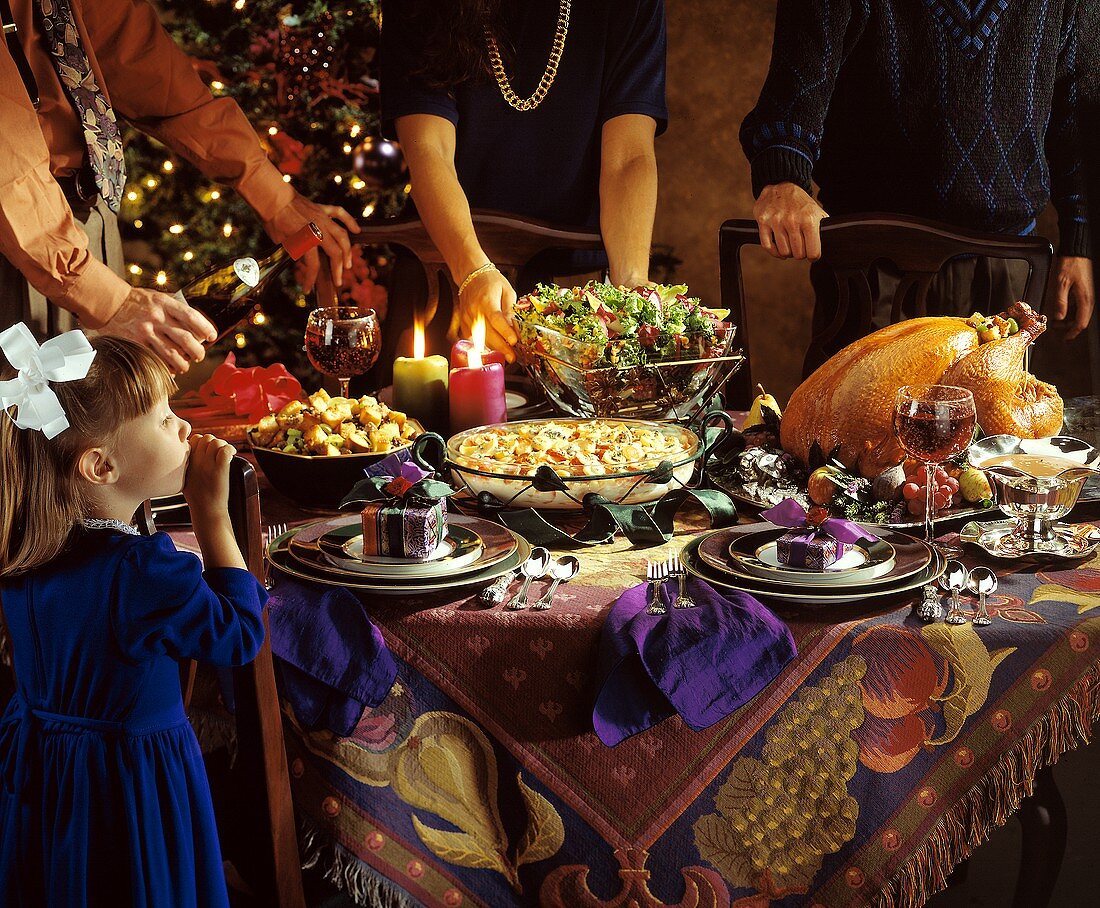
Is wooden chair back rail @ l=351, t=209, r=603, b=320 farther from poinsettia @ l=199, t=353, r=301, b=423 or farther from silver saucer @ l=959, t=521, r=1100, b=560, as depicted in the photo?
silver saucer @ l=959, t=521, r=1100, b=560

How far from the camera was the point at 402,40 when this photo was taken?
3113mm

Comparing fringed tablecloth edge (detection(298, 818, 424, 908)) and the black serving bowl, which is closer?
fringed tablecloth edge (detection(298, 818, 424, 908))

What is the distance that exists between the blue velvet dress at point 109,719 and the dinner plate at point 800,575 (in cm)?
59

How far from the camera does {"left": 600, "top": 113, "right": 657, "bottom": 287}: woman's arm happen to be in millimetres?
3152

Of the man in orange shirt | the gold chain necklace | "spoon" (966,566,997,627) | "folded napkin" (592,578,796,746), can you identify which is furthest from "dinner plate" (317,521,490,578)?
the gold chain necklace

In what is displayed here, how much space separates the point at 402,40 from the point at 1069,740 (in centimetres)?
262

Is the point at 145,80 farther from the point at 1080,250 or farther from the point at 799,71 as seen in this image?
the point at 1080,250

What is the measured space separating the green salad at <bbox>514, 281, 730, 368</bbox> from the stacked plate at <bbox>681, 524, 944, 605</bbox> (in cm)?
57

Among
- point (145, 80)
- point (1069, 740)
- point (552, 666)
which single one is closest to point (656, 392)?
point (552, 666)

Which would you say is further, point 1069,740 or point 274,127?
point 274,127

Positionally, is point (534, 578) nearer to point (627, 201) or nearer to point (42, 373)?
point (42, 373)

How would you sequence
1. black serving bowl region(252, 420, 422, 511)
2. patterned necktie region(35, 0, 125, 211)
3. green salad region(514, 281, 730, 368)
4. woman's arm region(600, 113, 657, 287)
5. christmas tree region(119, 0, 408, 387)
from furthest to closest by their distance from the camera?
1. christmas tree region(119, 0, 408, 387)
2. woman's arm region(600, 113, 657, 287)
3. patterned necktie region(35, 0, 125, 211)
4. green salad region(514, 281, 730, 368)
5. black serving bowl region(252, 420, 422, 511)

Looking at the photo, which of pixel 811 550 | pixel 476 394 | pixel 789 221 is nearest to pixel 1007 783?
pixel 811 550

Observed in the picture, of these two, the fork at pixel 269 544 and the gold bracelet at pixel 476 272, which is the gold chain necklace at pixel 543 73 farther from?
the fork at pixel 269 544
